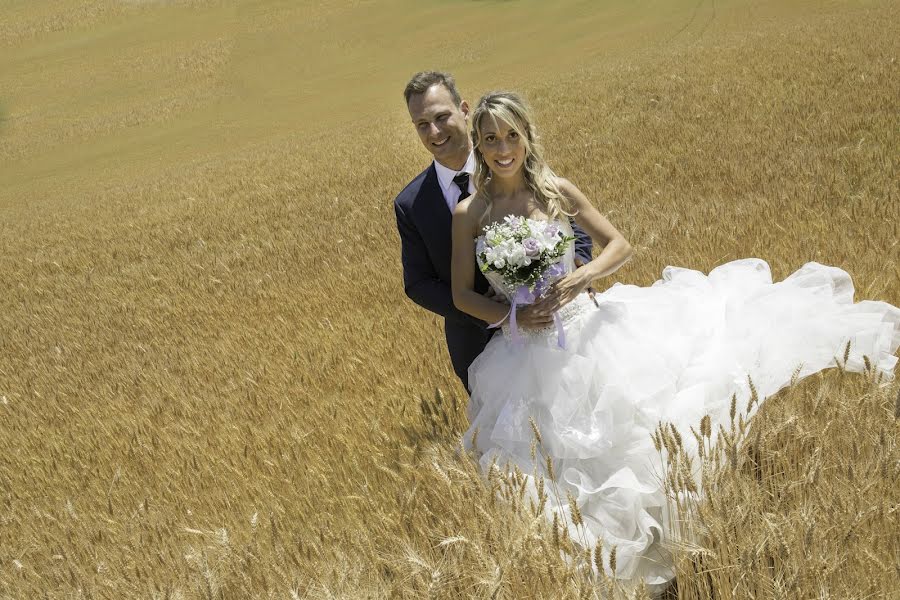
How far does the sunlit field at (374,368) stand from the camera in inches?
80.3

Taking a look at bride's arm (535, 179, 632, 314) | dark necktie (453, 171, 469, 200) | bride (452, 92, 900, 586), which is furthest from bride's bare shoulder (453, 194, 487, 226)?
bride's arm (535, 179, 632, 314)

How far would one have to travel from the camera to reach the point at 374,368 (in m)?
4.36

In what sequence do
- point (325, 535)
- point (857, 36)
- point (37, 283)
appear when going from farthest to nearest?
1. point (857, 36)
2. point (37, 283)
3. point (325, 535)

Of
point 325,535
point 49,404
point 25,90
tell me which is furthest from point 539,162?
point 25,90

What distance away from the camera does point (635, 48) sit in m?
22.4

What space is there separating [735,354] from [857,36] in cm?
1246

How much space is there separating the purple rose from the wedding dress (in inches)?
7.7

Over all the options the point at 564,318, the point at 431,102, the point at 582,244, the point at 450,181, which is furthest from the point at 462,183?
the point at 564,318

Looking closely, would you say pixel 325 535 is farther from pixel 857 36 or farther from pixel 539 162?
pixel 857 36

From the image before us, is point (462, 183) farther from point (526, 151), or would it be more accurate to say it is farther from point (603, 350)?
point (603, 350)

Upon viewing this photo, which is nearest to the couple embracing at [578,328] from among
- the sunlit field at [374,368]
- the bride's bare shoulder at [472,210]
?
the bride's bare shoulder at [472,210]

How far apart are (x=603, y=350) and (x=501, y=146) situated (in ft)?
2.80

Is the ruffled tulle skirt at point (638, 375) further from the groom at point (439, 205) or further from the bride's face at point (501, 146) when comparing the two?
the bride's face at point (501, 146)

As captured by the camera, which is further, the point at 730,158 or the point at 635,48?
the point at 635,48
